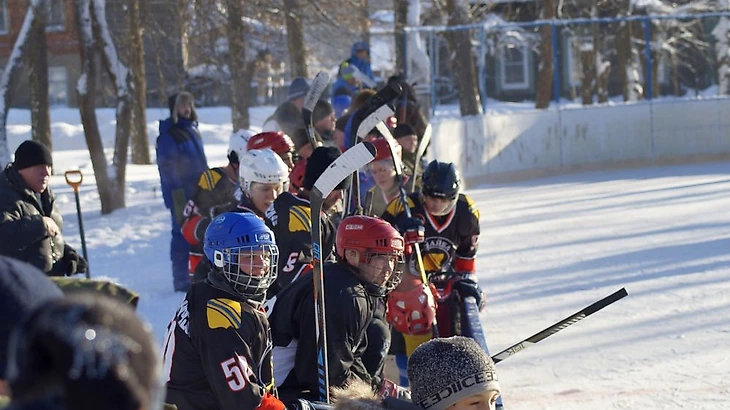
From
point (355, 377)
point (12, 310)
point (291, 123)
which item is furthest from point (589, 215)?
point (12, 310)

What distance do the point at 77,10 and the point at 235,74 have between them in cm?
458

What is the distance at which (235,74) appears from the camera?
17719 mm

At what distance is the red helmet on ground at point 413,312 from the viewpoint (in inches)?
203

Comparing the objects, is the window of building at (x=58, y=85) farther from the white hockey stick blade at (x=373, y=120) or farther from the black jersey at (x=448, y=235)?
the black jersey at (x=448, y=235)

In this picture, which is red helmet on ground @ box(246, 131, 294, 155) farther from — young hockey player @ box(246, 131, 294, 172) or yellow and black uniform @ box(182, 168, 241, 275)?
yellow and black uniform @ box(182, 168, 241, 275)

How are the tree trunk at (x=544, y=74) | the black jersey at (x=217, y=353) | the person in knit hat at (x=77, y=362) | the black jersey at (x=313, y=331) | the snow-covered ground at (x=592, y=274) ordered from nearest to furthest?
the person in knit hat at (x=77, y=362)
the black jersey at (x=217, y=353)
the black jersey at (x=313, y=331)
the snow-covered ground at (x=592, y=274)
the tree trunk at (x=544, y=74)

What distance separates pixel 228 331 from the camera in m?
3.33

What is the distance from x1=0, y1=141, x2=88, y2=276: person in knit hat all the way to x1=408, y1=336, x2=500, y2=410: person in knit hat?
3.19 m

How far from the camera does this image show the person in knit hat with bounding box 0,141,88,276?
547 cm

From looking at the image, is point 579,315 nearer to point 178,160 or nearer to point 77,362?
point 77,362

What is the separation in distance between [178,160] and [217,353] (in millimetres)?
5578

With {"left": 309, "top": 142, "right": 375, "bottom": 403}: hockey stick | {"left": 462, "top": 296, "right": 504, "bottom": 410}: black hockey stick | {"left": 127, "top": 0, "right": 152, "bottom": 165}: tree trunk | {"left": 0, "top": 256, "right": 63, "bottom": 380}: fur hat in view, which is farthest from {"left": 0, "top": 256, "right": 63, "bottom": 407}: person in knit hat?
{"left": 127, "top": 0, "right": 152, "bottom": 165}: tree trunk

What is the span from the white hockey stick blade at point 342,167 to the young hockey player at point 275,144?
2.27m

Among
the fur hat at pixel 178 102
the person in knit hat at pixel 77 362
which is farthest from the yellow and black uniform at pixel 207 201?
the person in knit hat at pixel 77 362
